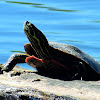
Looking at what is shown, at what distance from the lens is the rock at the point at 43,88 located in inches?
123

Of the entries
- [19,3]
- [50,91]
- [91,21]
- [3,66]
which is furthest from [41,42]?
[19,3]

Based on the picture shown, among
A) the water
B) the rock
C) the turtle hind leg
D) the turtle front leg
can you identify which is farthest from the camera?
the water

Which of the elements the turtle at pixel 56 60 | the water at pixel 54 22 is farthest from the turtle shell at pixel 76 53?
the water at pixel 54 22

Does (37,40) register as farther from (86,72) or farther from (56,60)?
(86,72)

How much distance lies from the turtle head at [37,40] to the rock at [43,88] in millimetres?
234

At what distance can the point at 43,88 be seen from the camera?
330 centimetres

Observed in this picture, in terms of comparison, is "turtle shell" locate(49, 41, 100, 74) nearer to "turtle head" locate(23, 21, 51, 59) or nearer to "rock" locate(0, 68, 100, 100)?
"turtle head" locate(23, 21, 51, 59)

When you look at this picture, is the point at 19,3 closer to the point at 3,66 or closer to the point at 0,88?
the point at 3,66

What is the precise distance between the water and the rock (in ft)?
8.72

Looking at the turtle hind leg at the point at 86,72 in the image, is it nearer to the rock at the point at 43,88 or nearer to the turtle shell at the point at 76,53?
the turtle shell at the point at 76,53

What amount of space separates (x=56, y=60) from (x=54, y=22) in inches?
188

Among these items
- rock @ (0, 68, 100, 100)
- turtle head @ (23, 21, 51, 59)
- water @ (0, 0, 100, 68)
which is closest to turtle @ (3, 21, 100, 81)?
turtle head @ (23, 21, 51, 59)

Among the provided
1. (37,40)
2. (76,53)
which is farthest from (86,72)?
(37,40)

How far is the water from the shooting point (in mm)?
7187
